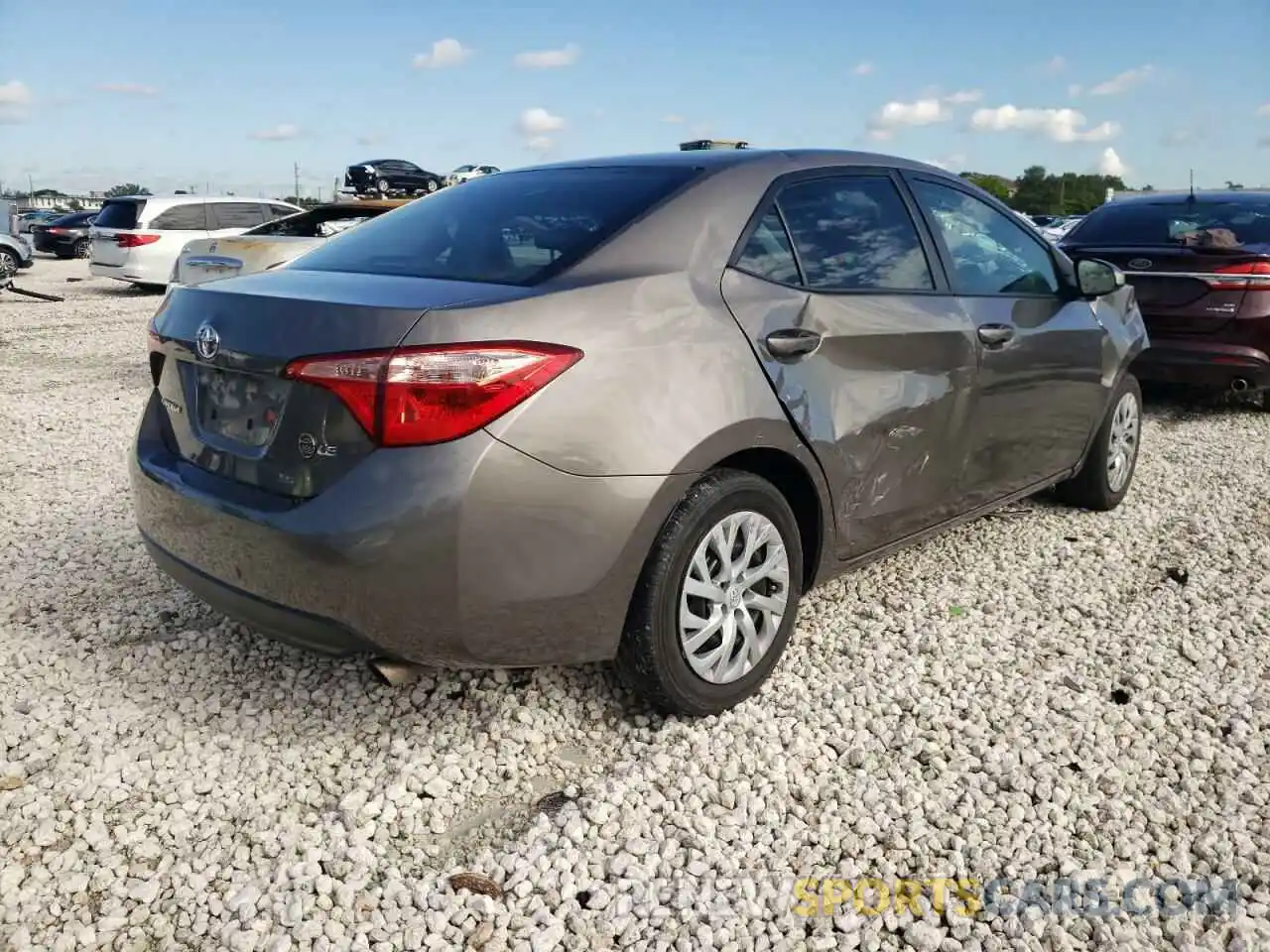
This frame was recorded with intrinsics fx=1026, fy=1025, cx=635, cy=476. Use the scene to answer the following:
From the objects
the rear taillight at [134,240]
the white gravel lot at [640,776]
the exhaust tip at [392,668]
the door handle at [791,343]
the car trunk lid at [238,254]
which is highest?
the rear taillight at [134,240]

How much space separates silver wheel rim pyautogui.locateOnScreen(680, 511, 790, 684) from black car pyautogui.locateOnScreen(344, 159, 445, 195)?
50.2ft

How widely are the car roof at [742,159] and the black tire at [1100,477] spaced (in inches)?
74.4

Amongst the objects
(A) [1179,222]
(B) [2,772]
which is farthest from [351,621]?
(A) [1179,222]

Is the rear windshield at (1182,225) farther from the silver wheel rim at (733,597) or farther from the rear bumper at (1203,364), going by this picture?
the silver wheel rim at (733,597)

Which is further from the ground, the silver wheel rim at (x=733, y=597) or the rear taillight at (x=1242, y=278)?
the rear taillight at (x=1242, y=278)

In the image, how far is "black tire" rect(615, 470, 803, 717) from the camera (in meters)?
2.70

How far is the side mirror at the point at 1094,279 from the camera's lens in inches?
172

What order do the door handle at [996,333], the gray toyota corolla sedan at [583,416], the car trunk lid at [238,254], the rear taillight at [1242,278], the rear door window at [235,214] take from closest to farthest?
the gray toyota corolla sedan at [583,416]
the door handle at [996,333]
the rear taillight at [1242,278]
the car trunk lid at [238,254]
the rear door window at [235,214]

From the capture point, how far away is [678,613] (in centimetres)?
279

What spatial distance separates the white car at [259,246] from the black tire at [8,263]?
37.5ft

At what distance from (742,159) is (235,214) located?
15.4 m

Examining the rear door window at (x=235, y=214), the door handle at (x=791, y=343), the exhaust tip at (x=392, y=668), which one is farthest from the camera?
the rear door window at (x=235, y=214)

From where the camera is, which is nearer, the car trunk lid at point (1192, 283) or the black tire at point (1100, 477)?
the black tire at point (1100, 477)

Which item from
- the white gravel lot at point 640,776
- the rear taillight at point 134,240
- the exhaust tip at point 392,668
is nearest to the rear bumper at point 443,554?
the exhaust tip at point 392,668
